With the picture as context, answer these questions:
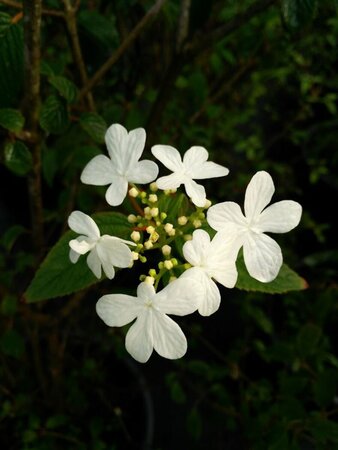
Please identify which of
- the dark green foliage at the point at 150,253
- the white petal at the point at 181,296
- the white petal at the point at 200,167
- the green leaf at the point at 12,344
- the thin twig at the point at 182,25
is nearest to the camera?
the white petal at the point at 181,296

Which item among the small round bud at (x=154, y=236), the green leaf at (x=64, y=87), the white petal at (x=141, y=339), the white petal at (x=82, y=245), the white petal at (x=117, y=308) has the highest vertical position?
the green leaf at (x=64, y=87)

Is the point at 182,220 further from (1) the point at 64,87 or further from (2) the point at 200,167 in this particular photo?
(1) the point at 64,87

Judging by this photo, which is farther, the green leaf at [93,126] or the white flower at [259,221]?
the green leaf at [93,126]

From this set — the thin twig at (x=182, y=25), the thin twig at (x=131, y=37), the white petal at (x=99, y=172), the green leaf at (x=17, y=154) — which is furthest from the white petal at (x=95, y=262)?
the thin twig at (x=182, y=25)

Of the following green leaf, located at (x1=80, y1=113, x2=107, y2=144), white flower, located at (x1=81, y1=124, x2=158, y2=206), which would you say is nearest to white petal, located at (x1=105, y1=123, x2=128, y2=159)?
white flower, located at (x1=81, y1=124, x2=158, y2=206)

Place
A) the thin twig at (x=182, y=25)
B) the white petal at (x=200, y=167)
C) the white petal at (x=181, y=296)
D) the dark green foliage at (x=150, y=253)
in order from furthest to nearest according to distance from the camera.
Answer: the thin twig at (x=182, y=25), the dark green foliage at (x=150, y=253), the white petal at (x=200, y=167), the white petal at (x=181, y=296)

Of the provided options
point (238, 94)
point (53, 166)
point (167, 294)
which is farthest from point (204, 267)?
point (238, 94)

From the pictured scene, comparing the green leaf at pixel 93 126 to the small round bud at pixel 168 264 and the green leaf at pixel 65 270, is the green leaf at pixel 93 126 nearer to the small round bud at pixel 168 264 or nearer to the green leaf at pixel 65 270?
the green leaf at pixel 65 270
